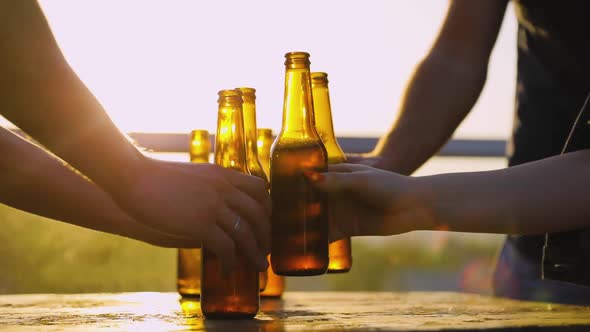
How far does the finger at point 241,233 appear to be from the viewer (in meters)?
0.85

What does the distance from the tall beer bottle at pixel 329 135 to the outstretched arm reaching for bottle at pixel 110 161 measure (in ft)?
1.01

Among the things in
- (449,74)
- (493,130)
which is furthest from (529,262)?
(493,130)

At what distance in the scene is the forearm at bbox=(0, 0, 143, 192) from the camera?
729 millimetres

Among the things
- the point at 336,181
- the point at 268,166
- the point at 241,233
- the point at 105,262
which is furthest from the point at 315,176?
the point at 105,262

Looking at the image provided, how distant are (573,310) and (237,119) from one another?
55 centimetres

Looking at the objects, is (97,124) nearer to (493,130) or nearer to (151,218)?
(151,218)

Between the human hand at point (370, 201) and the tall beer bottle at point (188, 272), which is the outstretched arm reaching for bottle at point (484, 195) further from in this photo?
the tall beer bottle at point (188, 272)

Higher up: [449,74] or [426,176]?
[449,74]

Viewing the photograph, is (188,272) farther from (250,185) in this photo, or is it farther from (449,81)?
(449,81)

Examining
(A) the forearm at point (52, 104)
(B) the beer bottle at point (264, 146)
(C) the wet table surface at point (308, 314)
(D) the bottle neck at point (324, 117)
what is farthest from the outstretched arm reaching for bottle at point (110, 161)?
(B) the beer bottle at point (264, 146)

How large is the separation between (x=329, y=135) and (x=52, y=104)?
576mm

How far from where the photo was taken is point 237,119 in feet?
3.33

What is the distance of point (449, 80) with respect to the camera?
1.50 metres

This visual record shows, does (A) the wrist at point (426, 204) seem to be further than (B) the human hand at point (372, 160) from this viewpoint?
No
